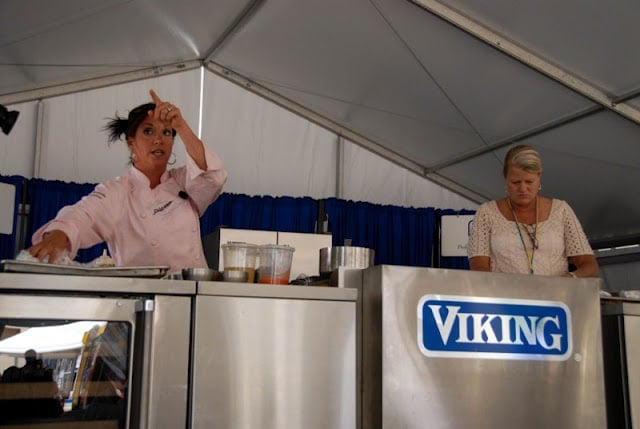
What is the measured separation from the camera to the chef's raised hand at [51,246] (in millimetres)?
1362

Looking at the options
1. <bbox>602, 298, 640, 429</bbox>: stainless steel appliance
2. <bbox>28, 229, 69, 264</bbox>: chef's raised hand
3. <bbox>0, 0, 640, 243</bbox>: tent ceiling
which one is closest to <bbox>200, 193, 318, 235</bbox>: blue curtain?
<bbox>0, 0, 640, 243</bbox>: tent ceiling

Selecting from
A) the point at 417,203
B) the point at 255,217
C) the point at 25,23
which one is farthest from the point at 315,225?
the point at 25,23

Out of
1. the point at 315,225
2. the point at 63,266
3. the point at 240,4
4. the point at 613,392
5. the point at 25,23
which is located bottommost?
the point at 613,392

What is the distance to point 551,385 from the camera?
137 cm

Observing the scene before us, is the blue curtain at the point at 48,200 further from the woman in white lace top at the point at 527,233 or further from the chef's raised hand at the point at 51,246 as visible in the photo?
the woman in white lace top at the point at 527,233

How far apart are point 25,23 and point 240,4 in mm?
1403

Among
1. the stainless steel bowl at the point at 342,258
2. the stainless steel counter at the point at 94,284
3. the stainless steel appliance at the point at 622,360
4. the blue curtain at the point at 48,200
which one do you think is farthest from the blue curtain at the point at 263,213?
the stainless steel counter at the point at 94,284

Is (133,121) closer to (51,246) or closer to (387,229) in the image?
(51,246)

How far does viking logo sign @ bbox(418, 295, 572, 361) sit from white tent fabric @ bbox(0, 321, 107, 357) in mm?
612

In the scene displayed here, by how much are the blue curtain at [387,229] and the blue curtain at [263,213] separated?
198mm

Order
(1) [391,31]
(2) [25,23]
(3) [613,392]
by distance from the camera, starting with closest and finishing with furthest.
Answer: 1. (3) [613,392]
2. (2) [25,23]
3. (1) [391,31]

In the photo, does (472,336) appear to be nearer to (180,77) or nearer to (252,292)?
(252,292)

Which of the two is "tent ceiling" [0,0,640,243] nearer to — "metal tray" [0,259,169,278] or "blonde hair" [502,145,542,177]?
"blonde hair" [502,145,542,177]

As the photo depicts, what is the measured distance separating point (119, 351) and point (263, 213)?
4.52m
